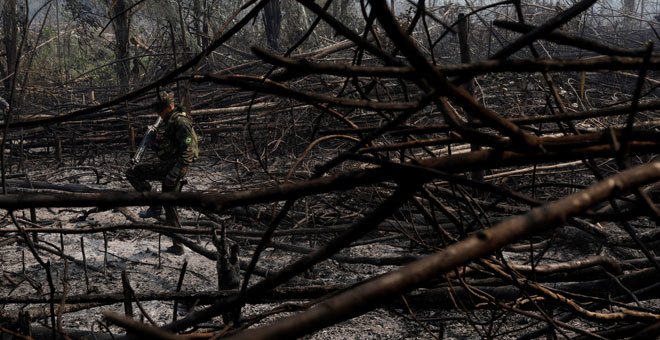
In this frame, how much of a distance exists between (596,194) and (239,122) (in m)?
8.07

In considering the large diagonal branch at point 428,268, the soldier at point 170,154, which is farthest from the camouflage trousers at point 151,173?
the large diagonal branch at point 428,268

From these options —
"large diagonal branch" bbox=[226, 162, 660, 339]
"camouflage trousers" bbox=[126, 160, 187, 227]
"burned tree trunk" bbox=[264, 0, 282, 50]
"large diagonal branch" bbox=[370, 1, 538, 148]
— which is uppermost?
"burned tree trunk" bbox=[264, 0, 282, 50]

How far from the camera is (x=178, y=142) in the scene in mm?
5484

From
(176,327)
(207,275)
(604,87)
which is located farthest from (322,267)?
(604,87)

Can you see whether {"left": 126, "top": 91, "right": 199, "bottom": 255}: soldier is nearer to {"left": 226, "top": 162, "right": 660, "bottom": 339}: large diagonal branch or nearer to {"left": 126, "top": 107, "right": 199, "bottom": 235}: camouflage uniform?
{"left": 126, "top": 107, "right": 199, "bottom": 235}: camouflage uniform

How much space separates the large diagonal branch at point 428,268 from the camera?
0.37 meters

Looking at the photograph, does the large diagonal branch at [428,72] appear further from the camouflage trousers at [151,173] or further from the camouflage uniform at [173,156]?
the camouflage trousers at [151,173]

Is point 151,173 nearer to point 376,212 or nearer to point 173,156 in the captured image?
point 173,156

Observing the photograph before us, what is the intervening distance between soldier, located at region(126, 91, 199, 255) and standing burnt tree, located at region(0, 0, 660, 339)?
0.48 meters

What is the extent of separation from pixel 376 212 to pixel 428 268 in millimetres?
220

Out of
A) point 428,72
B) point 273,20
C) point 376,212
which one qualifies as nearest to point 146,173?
point 376,212

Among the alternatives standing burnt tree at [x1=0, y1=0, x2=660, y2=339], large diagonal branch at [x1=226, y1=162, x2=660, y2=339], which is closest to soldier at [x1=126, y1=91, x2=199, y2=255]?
standing burnt tree at [x1=0, y1=0, x2=660, y2=339]

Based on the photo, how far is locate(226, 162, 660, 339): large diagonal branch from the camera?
1.20 ft

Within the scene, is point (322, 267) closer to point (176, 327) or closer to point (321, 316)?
point (176, 327)
